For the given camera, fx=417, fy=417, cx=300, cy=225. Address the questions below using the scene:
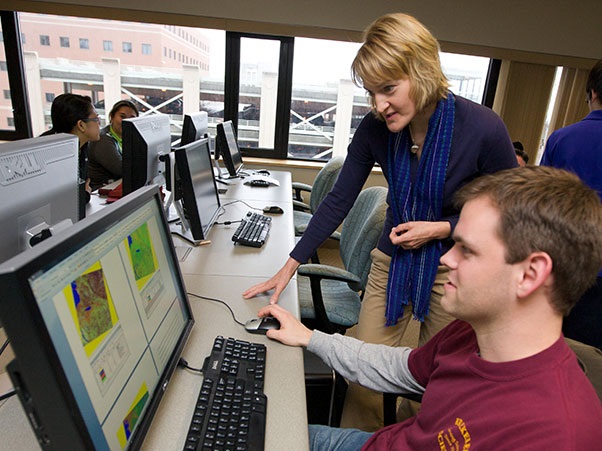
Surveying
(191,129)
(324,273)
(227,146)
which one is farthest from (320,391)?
(227,146)

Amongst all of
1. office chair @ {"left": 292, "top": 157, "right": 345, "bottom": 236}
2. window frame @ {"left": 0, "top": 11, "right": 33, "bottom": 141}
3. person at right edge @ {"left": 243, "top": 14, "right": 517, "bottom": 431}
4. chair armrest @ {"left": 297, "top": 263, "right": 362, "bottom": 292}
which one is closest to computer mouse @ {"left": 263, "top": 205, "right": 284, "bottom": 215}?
office chair @ {"left": 292, "top": 157, "right": 345, "bottom": 236}

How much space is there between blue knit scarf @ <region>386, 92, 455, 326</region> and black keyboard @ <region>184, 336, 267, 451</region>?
0.56 metres

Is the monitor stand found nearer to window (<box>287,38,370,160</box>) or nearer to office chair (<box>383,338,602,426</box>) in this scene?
office chair (<box>383,338,602,426</box>)

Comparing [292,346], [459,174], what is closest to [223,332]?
[292,346]

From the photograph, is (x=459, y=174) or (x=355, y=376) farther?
(x=459, y=174)

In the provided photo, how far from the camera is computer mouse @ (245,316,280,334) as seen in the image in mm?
1145

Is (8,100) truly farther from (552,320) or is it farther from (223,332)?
(552,320)

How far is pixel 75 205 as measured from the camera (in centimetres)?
119

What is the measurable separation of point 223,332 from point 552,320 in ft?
2.55

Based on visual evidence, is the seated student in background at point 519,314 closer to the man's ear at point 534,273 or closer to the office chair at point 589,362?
the man's ear at point 534,273

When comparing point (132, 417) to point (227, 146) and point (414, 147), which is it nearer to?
point (414, 147)

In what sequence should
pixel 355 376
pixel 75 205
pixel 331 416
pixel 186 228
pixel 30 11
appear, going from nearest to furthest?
pixel 355 376 → pixel 75 205 → pixel 331 416 → pixel 186 228 → pixel 30 11

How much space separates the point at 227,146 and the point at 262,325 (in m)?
2.43

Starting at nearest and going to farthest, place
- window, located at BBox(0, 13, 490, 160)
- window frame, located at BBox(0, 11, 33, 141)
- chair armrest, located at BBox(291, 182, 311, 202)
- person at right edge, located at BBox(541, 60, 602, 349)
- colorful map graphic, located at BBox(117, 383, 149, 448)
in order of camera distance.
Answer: colorful map graphic, located at BBox(117, 383, 149, 448), person at right edge, located at BBox(541, 60, 602, 349), chair armrest, located at BBox(291, 182, 311, 202), window frame, located at BBox(0, 11, 33, 141), window, located at BBox(0, 13, 490, 160)
